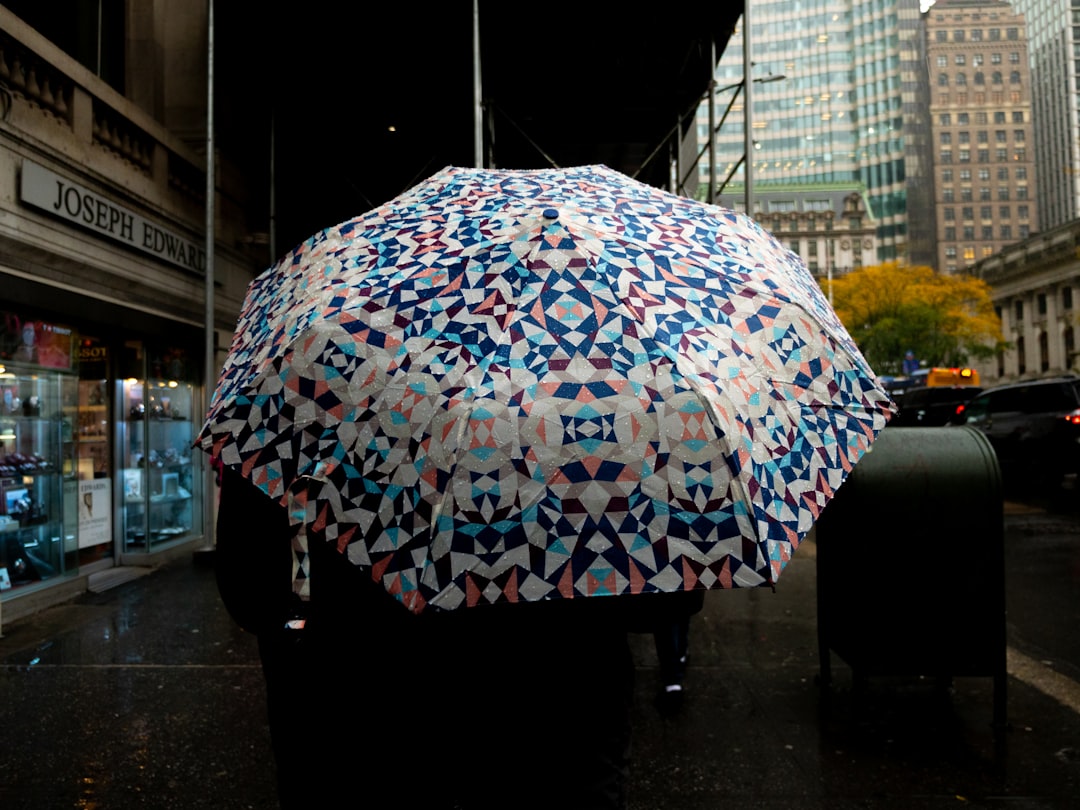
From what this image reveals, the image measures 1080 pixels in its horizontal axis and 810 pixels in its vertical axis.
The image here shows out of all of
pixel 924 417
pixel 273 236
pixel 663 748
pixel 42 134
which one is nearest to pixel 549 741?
pixel 663 748

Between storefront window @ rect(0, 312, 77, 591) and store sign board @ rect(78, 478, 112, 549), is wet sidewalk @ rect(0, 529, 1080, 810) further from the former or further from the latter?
store sign board @ rect(78, 478, 112, 549)

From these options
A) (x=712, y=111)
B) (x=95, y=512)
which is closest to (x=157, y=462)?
(x=95, y=512)

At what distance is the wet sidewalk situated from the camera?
3645 mm

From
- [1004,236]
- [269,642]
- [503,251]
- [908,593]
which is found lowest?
[908,593]

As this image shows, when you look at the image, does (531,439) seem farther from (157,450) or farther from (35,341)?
(157,450)

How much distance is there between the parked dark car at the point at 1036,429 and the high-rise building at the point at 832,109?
117m

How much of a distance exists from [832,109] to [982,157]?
24442 millimetres

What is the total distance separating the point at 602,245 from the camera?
1.86 m

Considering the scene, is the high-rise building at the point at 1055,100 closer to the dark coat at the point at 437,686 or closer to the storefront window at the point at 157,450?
the storefront window at the point at 157,450

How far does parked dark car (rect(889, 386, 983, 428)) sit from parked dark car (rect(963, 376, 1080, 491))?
14.2 ft

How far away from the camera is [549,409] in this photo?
1610mm

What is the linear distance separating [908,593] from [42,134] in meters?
7.62

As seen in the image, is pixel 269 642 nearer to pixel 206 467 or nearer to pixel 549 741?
pixel 549 741

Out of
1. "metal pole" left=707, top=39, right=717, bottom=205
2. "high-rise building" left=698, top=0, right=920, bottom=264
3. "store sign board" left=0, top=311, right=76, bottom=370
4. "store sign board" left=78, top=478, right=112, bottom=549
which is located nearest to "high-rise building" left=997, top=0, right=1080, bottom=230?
"high-rise building" left=698, top=0, right=920, bottom=264
